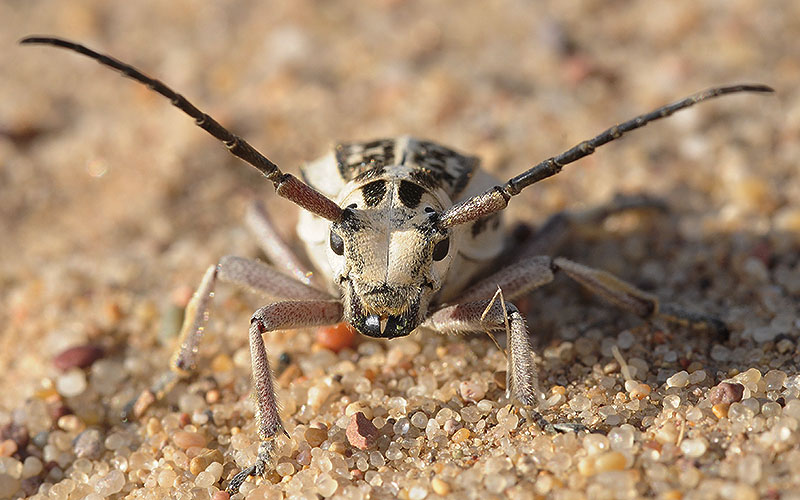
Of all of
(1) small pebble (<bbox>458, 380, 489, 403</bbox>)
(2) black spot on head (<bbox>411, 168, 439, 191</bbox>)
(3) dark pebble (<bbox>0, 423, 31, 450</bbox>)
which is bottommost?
(1) small pebble (<bbox>458, 380, 489, 403</bbox>)

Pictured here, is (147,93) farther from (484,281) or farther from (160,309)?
(484,281)

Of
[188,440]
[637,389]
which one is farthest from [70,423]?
[637,389]

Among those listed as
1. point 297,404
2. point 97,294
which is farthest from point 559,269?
point 97,294

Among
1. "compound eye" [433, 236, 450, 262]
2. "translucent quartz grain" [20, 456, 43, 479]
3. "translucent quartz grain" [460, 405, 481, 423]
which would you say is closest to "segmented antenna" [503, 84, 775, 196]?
"compound eye" [433, 236, 450, 262]

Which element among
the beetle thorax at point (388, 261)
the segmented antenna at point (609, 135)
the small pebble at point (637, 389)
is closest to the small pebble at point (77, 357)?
the beetle thorax at point (388, 261)

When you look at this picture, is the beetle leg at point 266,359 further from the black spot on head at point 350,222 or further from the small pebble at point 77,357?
the small pebble at point 77,357

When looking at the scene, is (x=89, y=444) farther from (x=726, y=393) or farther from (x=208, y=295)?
(x=726, y=393)

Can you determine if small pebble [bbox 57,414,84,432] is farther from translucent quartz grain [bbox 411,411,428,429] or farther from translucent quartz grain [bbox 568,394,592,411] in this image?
translucent quartz grain [bbox 568,394,592,411]
